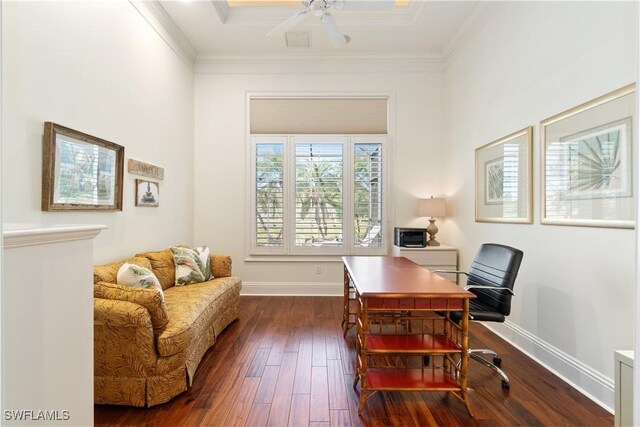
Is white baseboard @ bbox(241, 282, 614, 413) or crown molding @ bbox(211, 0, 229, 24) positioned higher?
crown molding @ bbox(211, 0, 229, 24)

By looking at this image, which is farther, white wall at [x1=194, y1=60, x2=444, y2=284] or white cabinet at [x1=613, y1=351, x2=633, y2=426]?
white wall at [x1=194, y1=60, x2=444, y2=284]

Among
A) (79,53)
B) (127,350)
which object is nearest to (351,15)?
(79,53)

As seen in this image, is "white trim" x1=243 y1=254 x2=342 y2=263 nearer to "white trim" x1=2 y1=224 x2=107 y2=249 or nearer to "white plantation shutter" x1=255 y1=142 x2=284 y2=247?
"white plantation shutter" x1=255 y1=142 x2=284 y2=247

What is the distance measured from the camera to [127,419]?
1882 mm

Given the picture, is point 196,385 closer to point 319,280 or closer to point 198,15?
point 319,280

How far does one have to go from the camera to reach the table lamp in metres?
4.20

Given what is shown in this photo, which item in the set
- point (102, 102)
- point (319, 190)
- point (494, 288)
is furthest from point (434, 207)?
point (102, 102)

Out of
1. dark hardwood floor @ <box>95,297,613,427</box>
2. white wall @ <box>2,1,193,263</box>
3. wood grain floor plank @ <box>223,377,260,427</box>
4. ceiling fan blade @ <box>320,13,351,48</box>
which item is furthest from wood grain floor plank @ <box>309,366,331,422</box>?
ceiling fan blade @ <box>320,13,351,48</box>

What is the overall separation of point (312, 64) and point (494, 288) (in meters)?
3.76

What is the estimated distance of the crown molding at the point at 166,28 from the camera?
3219mm

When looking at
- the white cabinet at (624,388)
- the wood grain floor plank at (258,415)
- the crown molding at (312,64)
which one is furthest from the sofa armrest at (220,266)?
the white cabinet at (624,388)

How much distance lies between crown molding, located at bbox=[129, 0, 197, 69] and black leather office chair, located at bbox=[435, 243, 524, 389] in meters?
4.02

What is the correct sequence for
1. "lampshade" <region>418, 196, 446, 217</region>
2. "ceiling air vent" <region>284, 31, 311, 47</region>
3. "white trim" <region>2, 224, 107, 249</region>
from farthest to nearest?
"lampshade" <region>418, 196, 446, 217</region> → "ceiling air vent" <region>284, 31, 311, 47</region> → "white trim" <region>2, 224, 107, 249</region>

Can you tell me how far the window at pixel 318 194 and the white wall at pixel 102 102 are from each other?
106 centimetres
